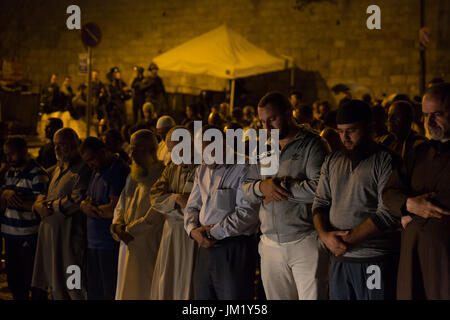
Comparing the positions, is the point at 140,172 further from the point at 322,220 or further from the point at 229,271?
the point at 322,220

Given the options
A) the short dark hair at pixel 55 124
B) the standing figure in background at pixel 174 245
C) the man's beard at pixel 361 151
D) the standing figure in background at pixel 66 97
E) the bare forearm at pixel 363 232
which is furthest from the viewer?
the standing figure in background at pixel 66 97

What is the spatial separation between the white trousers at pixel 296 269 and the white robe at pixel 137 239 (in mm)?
1507

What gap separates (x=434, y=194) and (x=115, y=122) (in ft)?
46.8

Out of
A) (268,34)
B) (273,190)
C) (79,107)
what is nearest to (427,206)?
(273,190)

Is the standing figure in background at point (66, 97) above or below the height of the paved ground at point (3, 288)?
above

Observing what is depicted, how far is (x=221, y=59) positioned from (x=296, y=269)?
10.5m

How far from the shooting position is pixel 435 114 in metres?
3.71

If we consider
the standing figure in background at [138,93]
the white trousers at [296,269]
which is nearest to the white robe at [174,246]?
the white trousers at [296,269]

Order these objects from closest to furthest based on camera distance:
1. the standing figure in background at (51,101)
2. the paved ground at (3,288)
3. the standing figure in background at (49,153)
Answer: the paved ground at (3,288), the standing figure in background at (49,153), the standing figure in background at (51,101)

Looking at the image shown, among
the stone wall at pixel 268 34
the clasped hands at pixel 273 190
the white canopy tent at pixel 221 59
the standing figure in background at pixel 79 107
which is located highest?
the stone wall at pixel 268 34

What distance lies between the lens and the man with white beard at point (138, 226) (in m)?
5.64

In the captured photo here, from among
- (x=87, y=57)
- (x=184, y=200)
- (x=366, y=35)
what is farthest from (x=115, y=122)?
(x=184, y=200)

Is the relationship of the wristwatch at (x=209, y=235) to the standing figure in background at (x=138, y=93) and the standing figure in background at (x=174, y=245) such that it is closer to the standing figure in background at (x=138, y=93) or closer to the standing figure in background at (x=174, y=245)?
the standing figure in background at (x=174, y=245)

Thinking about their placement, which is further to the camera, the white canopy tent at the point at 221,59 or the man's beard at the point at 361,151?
the white canopy tent at the point at 221,59
